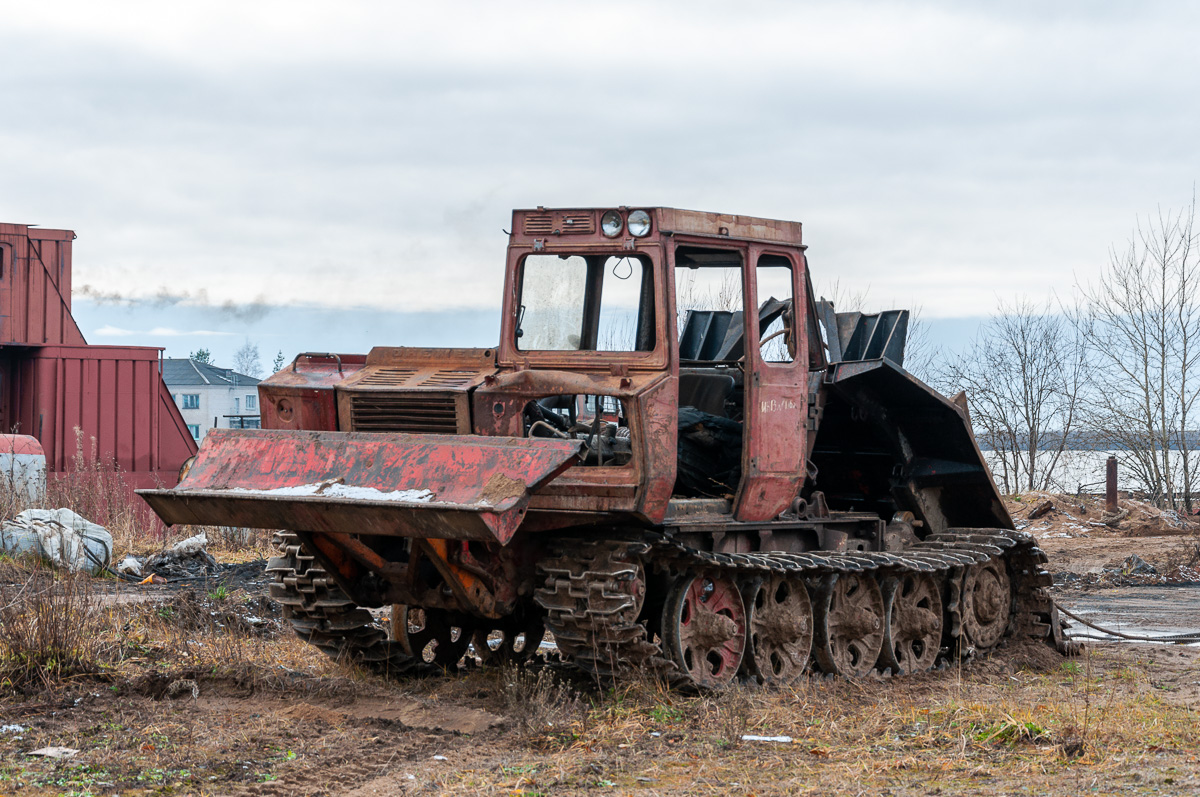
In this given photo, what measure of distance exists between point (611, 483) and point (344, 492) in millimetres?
1493

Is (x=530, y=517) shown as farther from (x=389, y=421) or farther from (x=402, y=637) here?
(x=402, y=637)

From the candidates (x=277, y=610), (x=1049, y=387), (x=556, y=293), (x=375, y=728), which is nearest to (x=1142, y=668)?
(x=556, y=293)

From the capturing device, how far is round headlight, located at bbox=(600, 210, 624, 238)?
8.27 metres

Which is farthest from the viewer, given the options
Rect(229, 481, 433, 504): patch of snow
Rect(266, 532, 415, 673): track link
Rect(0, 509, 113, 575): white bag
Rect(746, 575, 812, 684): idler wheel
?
Rect(0, 509, 113, 575): white bag

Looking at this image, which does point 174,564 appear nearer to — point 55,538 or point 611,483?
point 55,538

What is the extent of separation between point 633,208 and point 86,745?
4.38 m

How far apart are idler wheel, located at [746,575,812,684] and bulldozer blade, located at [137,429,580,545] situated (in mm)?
2394

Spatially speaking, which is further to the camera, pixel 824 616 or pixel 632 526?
pixel 824 616

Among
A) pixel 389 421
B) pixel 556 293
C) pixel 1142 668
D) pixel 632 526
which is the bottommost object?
pixel 1142 668

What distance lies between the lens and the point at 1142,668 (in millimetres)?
10234

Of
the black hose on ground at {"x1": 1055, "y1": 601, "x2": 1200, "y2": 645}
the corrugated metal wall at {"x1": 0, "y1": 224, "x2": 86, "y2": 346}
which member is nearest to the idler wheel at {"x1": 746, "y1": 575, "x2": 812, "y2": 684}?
the black hose on ground at {"x1": 1055, "y1": 601, "x2": 1200, "y2": 645}

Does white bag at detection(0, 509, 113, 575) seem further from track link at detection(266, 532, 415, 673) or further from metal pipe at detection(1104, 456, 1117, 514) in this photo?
metal pipe at detection(1104, 456, 1117, 514)

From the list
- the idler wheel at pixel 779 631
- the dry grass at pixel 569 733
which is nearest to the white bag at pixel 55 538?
the dry grass at pixel 569 733

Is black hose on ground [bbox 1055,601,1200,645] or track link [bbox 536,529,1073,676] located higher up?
track link [bbox 536,529,1073,676]
